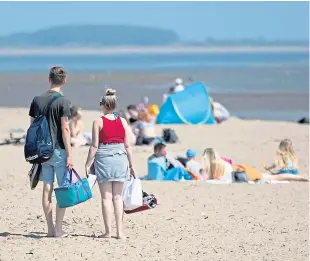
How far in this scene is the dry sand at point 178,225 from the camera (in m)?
7.51

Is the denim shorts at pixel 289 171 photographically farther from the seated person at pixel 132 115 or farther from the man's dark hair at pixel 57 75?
the man's dark hair at pixel 57 75

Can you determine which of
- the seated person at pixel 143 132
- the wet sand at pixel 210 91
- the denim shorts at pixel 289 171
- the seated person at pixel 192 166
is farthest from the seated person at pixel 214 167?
the wet sand at pixel 210 91

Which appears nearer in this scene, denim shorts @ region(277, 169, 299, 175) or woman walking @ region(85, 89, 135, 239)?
woman walking @ region(85, 89, 135, 239)

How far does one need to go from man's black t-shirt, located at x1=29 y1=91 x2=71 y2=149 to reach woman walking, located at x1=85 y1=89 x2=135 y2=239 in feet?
0.92

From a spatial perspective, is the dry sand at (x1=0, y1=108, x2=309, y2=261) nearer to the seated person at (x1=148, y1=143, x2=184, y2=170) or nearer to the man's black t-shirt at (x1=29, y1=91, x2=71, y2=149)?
the seated person at (x1=148, y1=143, x2=184, y2=170)

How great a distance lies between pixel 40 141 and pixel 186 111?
11.6 m

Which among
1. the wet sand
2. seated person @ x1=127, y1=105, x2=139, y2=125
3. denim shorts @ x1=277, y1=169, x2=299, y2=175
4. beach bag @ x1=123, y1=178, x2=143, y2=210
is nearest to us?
beach bag @ x1=123, y1=178, x2=143, y2=210

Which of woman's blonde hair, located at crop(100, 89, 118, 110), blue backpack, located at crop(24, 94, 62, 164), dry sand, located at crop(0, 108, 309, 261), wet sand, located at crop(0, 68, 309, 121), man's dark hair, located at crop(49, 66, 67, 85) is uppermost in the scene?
man's dark hair, located at crop(49, 66, 67, 85)

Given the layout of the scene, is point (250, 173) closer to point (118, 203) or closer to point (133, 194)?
point (133, 194)

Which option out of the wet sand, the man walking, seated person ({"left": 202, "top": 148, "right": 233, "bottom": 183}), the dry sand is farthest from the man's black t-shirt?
the wet sand

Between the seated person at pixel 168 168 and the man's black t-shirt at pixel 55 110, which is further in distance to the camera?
the seated person at pixel 168 168

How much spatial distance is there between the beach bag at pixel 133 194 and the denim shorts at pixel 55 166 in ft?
2.21

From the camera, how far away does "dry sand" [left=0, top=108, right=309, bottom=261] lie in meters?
7.51

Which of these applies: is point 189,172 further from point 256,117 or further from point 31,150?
point 256,117
